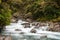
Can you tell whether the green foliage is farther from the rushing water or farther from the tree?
the rushing water

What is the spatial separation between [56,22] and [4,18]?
30.8 feet

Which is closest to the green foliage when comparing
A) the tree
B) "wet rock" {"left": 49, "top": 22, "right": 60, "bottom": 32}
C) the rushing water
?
the tree

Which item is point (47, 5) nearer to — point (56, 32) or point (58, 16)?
point (58, 16)

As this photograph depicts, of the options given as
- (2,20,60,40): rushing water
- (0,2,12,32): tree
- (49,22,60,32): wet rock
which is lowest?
(2,20,60,40): rushing water

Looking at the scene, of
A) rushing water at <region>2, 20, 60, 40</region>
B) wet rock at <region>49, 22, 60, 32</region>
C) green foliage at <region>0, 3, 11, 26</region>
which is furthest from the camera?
wet rock at <region>49, 22, 60, 32</region>

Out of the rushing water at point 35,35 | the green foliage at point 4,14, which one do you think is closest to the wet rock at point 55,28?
the rushing water at point 35,35

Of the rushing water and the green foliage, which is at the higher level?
the green foliage

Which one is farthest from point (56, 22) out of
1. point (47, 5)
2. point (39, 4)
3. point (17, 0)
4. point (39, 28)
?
point (17, 0)

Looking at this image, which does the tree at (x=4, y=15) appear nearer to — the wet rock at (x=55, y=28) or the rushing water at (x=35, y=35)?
the rushing water at (x=35, y=35)

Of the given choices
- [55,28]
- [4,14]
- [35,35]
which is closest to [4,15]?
[4,14]

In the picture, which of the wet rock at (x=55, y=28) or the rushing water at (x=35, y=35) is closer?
the rushing water at (x=35, y=35)

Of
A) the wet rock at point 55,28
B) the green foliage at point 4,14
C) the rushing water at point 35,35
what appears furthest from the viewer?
the wet rock at point 55,28

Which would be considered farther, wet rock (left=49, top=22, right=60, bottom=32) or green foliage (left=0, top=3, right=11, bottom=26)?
wet rock (left=49, top=22, right=60, bottom=32)

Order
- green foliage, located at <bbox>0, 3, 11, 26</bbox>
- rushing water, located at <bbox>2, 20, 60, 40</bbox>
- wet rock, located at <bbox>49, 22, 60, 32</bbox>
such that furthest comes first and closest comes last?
wet rock, located at <bbox>49, 22, 60, 32</bbox> < green foliage, located at <bbox>0, 3, 11, 26</bbox> < rushing water, located at <bbox>2, 20, 60, 40</bbox>
